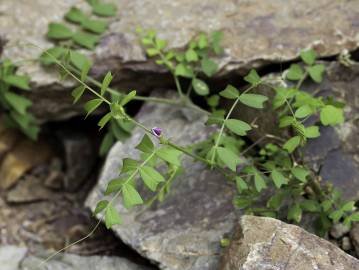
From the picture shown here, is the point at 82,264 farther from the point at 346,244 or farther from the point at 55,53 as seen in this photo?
the point at 346,244

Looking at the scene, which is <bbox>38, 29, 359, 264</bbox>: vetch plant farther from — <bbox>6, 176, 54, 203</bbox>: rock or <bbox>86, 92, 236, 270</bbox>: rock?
<bbox>6, 176, 54, 203</bbox>: rock

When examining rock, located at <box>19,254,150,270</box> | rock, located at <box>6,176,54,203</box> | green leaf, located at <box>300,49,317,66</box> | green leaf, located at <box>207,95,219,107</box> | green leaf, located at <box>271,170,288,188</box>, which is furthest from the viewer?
rock, located at <box>6,176,54,203</box>

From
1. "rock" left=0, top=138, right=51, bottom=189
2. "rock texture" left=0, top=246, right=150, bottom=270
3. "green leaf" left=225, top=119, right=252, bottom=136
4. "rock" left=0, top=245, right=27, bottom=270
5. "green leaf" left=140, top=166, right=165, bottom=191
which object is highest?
"green leaf" left=225, top=119, right=252, bottom=136

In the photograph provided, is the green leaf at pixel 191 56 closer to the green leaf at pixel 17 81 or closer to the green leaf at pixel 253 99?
the green leaf at pixel 253 99

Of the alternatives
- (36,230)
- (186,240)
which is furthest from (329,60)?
(36,230)

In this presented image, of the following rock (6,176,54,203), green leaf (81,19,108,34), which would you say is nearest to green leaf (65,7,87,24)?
green leaf (81,19,108,34)

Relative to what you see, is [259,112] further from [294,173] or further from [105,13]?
[105,13]

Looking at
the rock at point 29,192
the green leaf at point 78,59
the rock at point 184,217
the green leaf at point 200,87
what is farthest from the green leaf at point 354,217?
the rock at point 29,192
